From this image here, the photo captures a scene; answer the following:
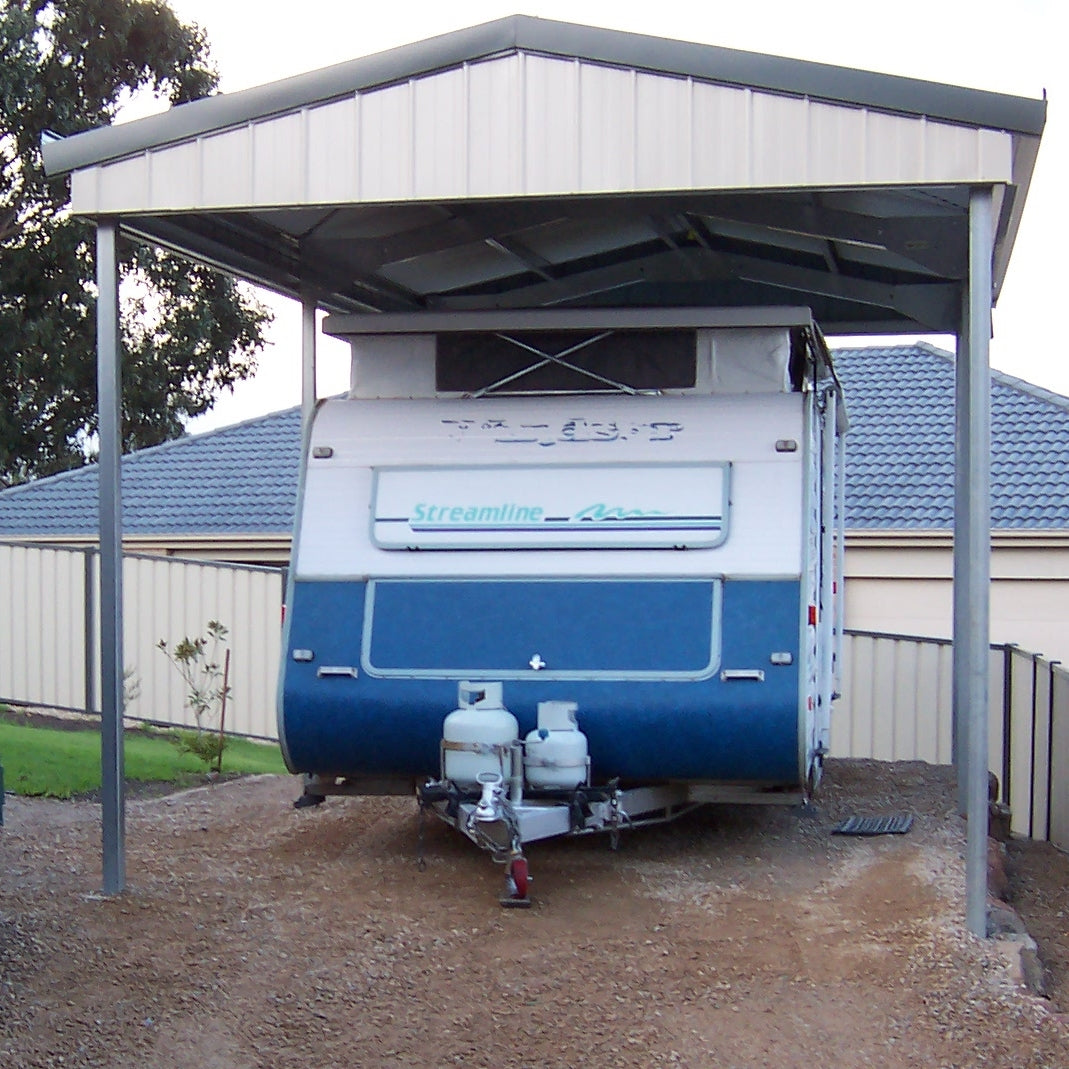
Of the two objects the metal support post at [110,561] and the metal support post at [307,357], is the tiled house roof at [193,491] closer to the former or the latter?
the metal support post at [307,357]

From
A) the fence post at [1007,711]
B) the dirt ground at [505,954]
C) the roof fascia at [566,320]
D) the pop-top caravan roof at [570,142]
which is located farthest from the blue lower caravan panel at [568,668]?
Answer: the fence post at [1007,711]

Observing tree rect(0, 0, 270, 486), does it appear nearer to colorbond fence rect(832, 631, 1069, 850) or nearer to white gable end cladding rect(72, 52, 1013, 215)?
colorbond fence rect(832, 631, 1069, 850)

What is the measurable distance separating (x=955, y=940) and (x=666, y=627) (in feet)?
6.19

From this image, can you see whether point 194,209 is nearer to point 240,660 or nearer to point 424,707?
point 424,707

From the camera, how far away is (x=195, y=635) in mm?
15977

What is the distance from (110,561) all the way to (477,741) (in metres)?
1.97

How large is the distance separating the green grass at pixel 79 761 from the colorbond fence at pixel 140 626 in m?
1.42

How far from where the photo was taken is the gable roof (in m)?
17.9

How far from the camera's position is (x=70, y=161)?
6.82 meters

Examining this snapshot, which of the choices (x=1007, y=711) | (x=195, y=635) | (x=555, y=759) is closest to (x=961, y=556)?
(x=1007, y=711)

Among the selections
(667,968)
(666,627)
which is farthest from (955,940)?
(666,627)

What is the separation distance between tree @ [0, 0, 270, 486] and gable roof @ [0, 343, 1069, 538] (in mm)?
3734

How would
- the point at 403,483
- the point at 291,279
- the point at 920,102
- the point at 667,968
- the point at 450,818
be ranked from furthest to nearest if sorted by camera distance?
the point at 291,279 < the point at 403,483 < the point at 450,818 < the point at 920,102 < the point at 667,968

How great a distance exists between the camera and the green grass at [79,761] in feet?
32.4
